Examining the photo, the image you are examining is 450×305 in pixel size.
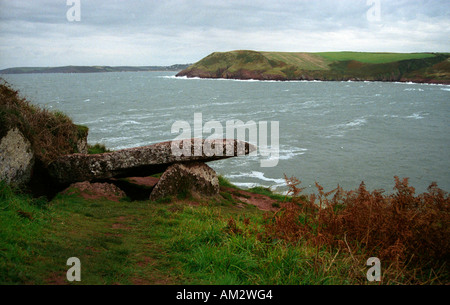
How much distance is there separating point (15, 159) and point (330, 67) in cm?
17010

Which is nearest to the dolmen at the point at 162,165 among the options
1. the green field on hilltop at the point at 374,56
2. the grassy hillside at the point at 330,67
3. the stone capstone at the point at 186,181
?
the stone capstone at the point at 186,181

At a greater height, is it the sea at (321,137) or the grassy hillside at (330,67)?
the grassy hillside at (330,67)

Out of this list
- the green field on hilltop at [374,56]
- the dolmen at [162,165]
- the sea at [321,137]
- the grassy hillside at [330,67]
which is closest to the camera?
the dolmen at [162,165]

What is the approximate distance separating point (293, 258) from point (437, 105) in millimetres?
66444

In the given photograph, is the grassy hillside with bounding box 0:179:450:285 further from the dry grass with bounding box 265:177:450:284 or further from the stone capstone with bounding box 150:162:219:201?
the stone capstone with bounding box 150:162:219:201

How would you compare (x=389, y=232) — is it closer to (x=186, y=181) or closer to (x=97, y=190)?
(x=186, y=181)

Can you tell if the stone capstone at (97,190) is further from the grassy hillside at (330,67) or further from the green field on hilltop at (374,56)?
the green field on hilltop at (374,56)

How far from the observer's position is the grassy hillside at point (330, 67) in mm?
138625

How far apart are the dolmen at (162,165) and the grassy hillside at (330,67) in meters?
131

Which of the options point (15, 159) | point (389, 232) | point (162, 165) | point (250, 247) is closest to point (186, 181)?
point (162, 165)

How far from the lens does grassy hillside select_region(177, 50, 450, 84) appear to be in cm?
13862

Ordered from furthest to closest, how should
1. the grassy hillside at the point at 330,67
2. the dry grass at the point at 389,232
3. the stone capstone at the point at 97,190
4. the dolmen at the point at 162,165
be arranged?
the grassy hillside at the point at 330,67 < the dolmen at the point at 162,165 < the stone capstone at the point at 97,190 < the dry grass at the point at 389,232

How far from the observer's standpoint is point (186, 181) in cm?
1313
